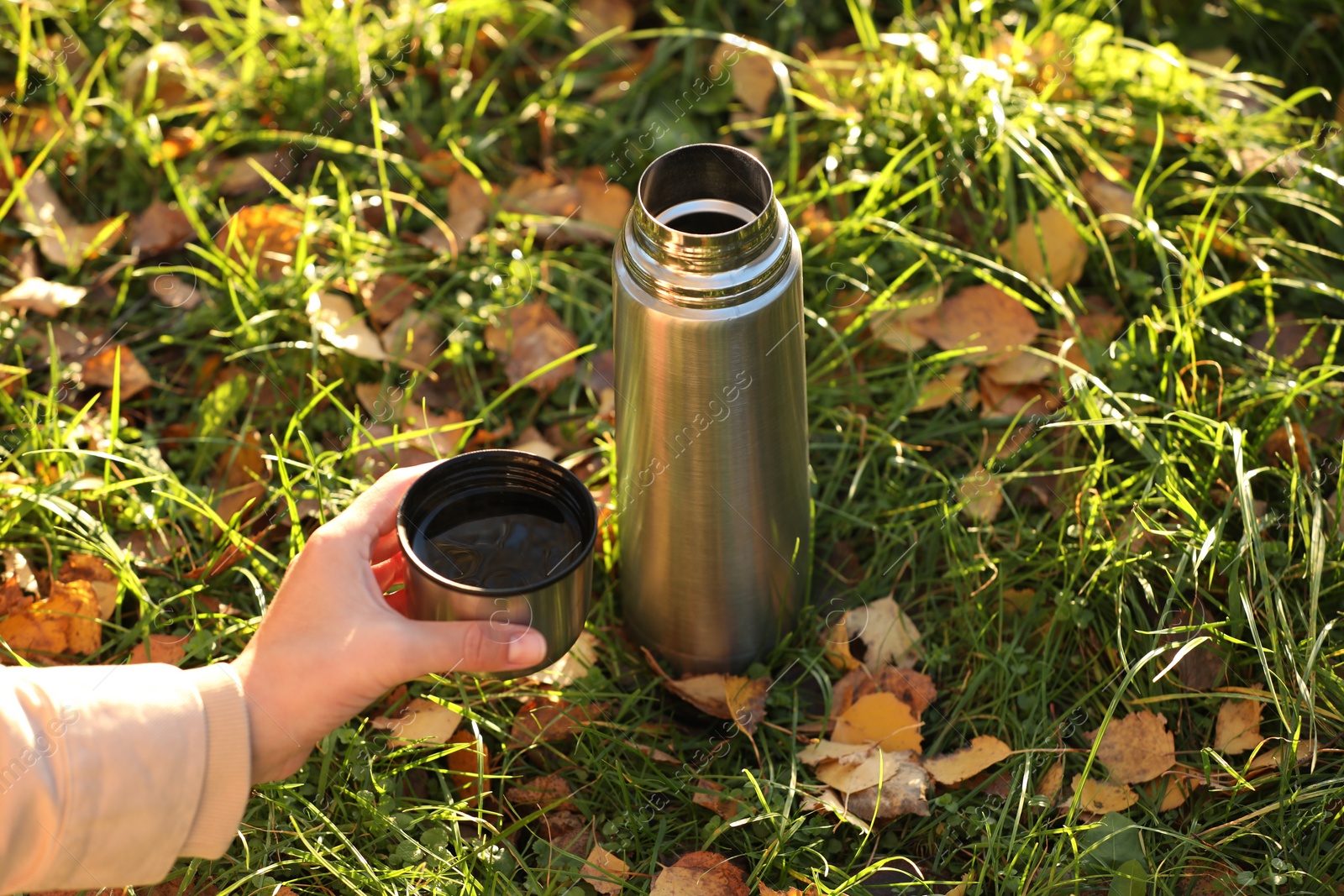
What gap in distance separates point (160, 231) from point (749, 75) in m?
1.52

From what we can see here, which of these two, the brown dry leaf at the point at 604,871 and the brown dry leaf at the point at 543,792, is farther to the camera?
the brown dry leaf at the point at 543,792

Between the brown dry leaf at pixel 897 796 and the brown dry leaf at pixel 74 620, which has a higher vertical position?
the brown dry leaf at pixel 74 620

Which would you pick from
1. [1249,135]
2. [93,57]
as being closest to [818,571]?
[1249,135]

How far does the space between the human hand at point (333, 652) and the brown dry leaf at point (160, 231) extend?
149cm

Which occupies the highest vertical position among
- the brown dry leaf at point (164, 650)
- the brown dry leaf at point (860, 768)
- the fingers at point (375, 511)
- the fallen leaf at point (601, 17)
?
the fallen leaf at point (601, 17)

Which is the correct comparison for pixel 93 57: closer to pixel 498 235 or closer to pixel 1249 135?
pixel 498 235

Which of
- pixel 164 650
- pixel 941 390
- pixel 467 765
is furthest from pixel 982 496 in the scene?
pixel 164 650

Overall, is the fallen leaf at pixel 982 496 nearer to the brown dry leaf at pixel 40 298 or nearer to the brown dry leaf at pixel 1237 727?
the brown dry leaf at pixel 1237 727

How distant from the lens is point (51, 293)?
105 inches

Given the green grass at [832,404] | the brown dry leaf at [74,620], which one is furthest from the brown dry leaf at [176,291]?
the brown dry leaf at [74,620]

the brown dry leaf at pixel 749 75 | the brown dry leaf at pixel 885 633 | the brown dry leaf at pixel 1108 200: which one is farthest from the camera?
the brown dry leaf at pixel 749 75

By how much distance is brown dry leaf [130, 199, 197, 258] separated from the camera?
2.80 m

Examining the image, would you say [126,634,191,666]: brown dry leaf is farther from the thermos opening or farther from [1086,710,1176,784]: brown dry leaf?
[1086,710,1176,784]: brown dry leaf

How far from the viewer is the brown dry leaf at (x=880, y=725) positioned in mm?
2004
